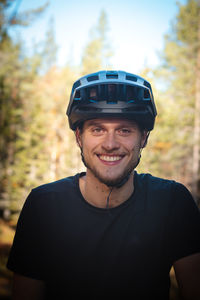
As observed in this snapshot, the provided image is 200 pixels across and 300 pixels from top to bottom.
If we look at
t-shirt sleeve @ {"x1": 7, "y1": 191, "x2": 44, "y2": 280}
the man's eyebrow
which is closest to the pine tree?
the man's eyebrow

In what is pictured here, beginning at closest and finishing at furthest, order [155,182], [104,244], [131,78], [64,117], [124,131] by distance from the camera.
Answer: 1. [104,244]
2. [124,131]
3. [155,182]
4. [131,78]
5. [64,117]

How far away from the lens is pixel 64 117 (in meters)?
22.3

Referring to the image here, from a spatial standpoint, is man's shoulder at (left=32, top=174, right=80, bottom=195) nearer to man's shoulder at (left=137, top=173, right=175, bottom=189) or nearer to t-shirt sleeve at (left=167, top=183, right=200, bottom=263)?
man's shoulder at (left=137, top=173, right=175, bottom=189)

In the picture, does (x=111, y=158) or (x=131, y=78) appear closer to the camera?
(x=111, y=158)

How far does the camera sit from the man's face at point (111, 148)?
2.49 metres

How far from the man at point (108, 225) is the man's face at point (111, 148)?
0.01 meters

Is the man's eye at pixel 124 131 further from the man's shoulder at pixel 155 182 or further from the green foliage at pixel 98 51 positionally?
the green foliage at pixel 98 51

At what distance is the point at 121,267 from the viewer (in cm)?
221

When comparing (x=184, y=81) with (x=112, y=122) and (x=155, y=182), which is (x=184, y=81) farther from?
(x=112, y=122)

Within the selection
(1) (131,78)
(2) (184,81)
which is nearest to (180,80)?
(2) (184,81)

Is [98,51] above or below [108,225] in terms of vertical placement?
above

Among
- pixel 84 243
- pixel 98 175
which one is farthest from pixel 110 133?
pixel 84 243

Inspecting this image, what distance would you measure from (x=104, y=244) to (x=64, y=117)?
68.0 feet

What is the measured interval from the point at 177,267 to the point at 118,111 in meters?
1.70
